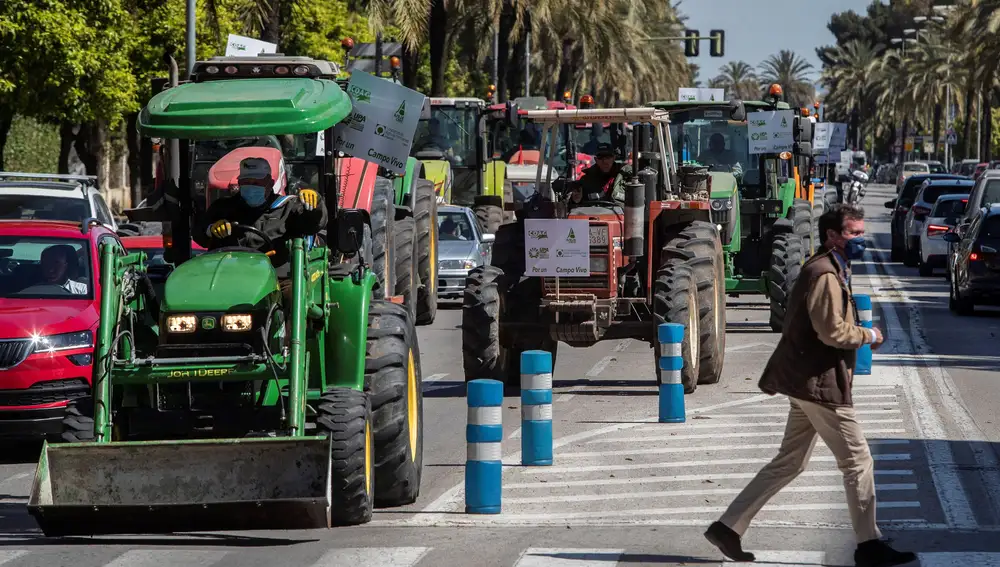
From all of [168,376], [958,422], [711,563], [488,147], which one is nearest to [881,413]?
[958,422]

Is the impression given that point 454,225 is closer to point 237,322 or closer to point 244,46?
point 244,46

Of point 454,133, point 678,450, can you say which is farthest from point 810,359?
point 454,133

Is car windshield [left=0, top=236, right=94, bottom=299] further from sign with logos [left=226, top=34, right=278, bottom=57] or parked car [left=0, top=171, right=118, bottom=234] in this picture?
sign with logos [left=226, top=34, right=278, bottom=57]

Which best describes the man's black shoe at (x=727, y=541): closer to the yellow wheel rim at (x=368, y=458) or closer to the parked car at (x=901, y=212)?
the yellow wheel rim at (x=368, y=458)

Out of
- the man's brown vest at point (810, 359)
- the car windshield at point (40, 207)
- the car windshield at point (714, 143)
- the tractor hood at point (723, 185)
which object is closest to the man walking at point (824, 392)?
the man's brown vest at point (810, 359)

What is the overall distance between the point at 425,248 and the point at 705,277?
4799mm

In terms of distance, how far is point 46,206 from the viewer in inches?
730

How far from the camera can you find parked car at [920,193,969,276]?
32.8m

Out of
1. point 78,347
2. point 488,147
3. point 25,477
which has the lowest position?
point 25,477

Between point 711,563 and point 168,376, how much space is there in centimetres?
310

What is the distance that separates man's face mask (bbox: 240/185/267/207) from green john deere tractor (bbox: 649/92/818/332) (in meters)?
11.5

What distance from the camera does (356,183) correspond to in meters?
17.0

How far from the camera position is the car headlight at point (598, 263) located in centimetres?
1622

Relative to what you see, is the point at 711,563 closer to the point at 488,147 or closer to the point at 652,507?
the point at 652,507
